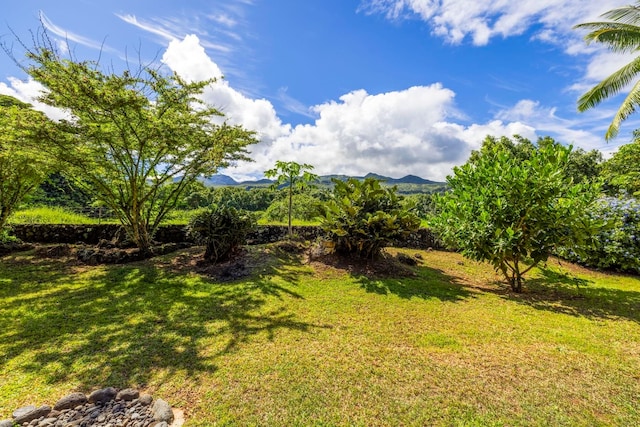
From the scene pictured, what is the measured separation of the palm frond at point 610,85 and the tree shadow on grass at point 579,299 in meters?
7.10

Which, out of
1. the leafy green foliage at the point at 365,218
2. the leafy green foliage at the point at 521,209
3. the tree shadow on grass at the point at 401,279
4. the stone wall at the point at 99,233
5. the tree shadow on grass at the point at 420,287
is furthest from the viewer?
the stone wall at the point at 99,233

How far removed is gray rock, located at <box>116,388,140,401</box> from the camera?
265 cm

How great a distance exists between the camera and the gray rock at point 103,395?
8.56 feet

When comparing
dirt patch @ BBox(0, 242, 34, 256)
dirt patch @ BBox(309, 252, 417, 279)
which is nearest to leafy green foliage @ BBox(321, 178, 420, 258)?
dirt patch @ BBox(309, 252, 417, 279)

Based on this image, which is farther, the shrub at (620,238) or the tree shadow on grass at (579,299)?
the shrub at (620,238)

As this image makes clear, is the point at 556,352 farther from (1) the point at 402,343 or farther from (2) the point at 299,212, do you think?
(2) the point at 299,212

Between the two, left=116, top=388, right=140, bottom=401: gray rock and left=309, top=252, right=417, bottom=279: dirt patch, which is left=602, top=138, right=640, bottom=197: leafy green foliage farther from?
left=116, top=388, right=140, bottom=401: gray rock

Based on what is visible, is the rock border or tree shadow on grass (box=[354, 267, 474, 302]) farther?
tree shadow on grass (box=[354, 267, 474, 302])

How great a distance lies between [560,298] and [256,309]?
6.24 meters

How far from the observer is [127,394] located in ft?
8.73

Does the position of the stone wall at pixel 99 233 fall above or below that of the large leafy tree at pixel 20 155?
below

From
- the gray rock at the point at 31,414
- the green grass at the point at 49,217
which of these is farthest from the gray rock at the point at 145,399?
the green grass at the point at 49,217

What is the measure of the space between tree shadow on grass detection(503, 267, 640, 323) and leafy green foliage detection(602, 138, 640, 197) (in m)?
5.54

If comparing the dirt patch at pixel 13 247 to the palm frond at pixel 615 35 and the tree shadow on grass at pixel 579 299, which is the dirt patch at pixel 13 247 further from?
the palm frond at pixel 615 35
